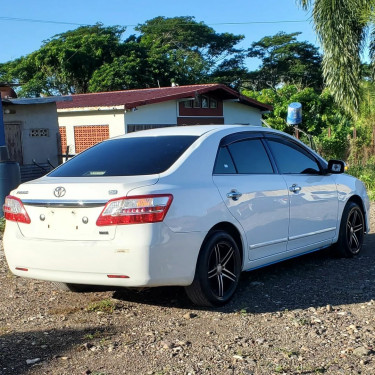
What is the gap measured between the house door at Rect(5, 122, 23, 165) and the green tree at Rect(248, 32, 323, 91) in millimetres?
33369

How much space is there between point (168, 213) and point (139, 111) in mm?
20008

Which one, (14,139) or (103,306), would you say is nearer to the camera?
(103,306)

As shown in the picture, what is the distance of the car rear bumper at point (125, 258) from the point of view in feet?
15.5

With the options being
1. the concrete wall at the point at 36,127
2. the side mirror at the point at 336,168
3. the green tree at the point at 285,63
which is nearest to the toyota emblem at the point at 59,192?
the side mirror at the point at 336,168

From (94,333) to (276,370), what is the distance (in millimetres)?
1493

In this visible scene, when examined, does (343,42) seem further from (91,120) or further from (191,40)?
(191,40)

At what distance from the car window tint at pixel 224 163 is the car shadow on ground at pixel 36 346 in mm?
1713

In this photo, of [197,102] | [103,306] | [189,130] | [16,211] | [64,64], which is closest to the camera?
[16,211]

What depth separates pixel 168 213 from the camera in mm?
4789

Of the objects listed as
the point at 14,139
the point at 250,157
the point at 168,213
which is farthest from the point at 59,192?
the point at 14,139

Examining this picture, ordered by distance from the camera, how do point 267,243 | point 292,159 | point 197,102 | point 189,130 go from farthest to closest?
1. point 197,102
2. point 292,159
3. point 189,130
4. point 267,243

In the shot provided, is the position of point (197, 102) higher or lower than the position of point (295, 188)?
higher

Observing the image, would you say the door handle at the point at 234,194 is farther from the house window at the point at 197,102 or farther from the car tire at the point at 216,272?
the house window at the point at 197,102

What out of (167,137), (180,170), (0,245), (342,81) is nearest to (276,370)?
(180,170)
